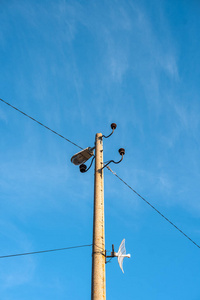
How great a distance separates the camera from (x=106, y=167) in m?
5.98

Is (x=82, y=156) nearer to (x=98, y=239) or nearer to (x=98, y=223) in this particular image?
(x=98, y=223)

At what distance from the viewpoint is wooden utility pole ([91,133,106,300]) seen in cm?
405

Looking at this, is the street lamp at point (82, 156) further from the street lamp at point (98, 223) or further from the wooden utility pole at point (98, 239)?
the wooden utility pole at point (98, 239)

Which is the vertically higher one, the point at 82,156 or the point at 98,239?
the point at 82,156

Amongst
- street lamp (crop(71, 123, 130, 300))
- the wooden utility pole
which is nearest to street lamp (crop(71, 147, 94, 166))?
street lamp (crop(71, 123, 130, 300))

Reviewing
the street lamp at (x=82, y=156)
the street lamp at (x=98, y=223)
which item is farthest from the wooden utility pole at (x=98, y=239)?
Result: the street lamp at (x=82, y=156)

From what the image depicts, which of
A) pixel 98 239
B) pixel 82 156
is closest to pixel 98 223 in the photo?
pixel 98 239

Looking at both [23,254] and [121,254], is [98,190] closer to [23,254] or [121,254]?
[121,254]

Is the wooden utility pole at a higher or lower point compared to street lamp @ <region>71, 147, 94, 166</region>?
lower

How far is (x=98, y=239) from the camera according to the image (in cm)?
460

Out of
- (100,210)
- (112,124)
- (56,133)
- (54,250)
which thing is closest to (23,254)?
(54,250)

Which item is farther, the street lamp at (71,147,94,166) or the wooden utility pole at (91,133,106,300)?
the street lamp at (71,147,94,166)

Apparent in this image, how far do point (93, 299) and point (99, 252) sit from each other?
728mm

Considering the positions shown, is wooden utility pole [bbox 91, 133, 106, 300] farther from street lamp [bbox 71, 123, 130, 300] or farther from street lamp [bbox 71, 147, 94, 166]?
street lamp [bbox 71, 147, 94, 166]
